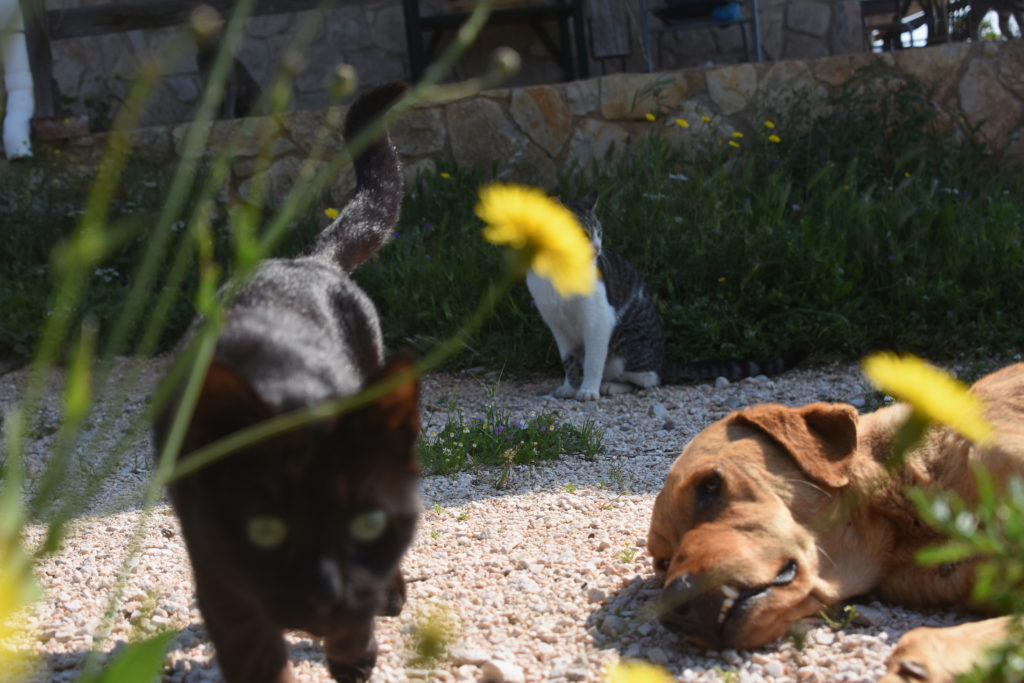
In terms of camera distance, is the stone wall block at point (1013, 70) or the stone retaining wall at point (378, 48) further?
the stone retaining wall at point (378, 48)

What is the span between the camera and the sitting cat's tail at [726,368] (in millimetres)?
5898

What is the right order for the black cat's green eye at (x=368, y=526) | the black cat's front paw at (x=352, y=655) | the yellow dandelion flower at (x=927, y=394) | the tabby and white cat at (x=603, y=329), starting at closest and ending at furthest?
the yellow dandelion flower at (x=927, y=394) → the black cat's green eye at (x=368, y=526) → the black cat's front paw at (x=352, y=655) → the tabby and white cat at (x=603, y=329)

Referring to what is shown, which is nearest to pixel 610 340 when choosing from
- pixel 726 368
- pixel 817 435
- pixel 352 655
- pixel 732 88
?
pixel 726 368

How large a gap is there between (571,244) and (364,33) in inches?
399

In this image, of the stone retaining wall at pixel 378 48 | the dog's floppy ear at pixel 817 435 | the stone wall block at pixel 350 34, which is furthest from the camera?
the stone wall block at pixel 350 34

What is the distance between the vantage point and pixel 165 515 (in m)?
3.77

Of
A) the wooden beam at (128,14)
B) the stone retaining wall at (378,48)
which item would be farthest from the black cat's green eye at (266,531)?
the stone retaining wall at (378,48)

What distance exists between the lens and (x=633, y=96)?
8086 mm

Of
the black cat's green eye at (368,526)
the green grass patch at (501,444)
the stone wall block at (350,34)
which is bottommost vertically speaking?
the green grass patch at (501,444)

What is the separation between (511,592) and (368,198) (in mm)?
1413

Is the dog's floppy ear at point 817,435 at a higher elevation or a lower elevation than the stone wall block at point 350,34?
lower

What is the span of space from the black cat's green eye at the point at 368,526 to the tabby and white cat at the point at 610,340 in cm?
429

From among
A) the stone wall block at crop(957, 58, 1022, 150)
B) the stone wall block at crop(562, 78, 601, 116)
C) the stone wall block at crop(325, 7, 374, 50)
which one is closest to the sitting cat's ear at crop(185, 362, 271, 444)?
the stone wall block at crop(562, 78, 601, 116)

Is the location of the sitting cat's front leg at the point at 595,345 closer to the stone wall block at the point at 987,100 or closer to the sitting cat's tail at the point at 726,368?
the sitting cat's tail at the point at 726,368
